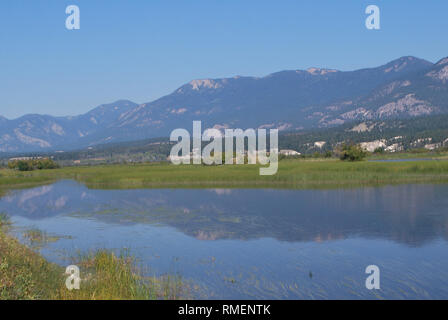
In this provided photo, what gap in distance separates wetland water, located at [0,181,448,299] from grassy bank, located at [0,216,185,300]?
1.26m

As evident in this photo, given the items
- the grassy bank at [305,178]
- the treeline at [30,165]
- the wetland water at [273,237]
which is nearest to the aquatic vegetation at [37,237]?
the wetland water at [273,237]

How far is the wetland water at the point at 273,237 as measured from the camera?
60.0 feet

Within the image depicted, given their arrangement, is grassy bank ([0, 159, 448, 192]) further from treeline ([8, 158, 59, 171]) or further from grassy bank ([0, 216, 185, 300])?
grassy bank ([0, 216, 185, 300])

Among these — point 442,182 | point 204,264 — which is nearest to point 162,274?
point 204,264

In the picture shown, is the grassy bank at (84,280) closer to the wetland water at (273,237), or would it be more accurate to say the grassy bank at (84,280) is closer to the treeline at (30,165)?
the wetland water at (273,237)

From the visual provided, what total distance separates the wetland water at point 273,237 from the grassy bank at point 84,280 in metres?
1.26

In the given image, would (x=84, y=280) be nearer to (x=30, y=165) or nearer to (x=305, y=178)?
(x=305, y=178)

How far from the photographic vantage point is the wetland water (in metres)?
18.3

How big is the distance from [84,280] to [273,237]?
12803 mm

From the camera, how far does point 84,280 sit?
1733cm

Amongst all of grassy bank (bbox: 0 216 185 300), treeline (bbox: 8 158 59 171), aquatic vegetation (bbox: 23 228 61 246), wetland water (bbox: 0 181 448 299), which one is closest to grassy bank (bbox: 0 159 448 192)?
wetland water (bbox: 0 181 448 299)

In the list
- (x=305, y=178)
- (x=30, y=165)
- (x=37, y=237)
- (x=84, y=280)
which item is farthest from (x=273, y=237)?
(x=30, y=165)
